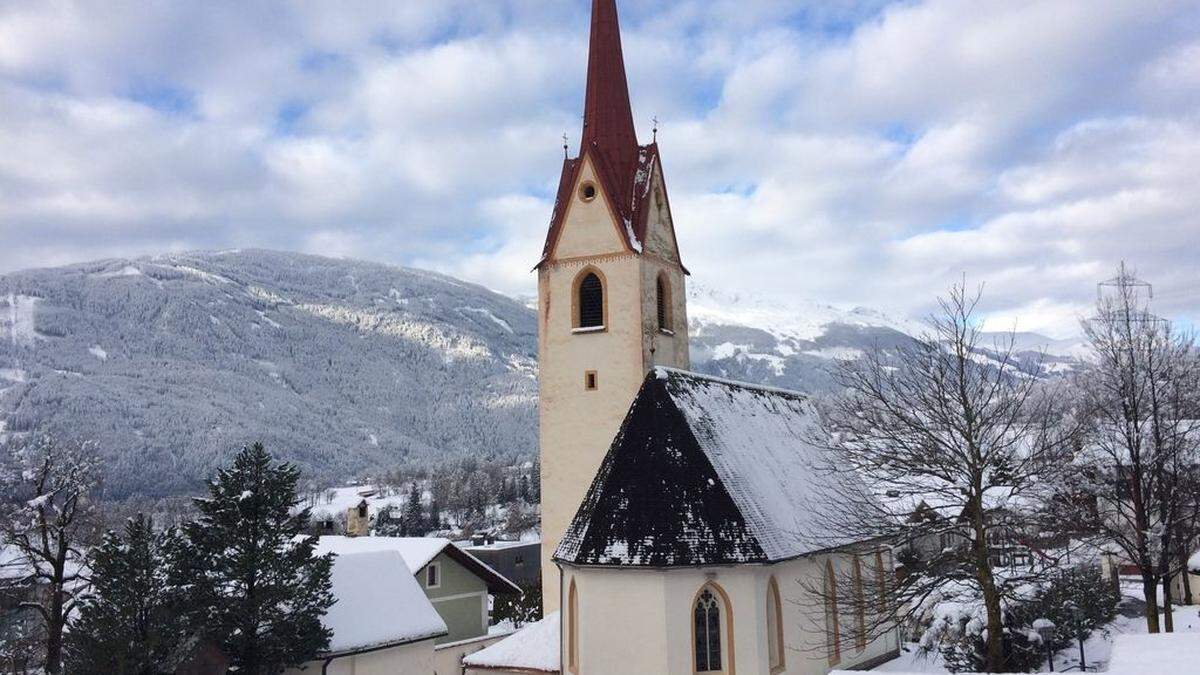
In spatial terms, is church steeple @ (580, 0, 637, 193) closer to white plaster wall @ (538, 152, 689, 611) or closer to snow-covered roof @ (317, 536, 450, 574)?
white plaster wall @ (538, 152, 689, 611)

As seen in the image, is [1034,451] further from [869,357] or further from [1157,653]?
[1157,653]

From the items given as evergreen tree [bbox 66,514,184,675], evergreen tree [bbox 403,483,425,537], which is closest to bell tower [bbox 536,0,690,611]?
evergreen tree [bbox 66,514,184,675]

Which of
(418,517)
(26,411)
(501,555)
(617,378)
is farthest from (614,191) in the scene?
(26,411)

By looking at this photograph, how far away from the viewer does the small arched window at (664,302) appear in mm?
28234

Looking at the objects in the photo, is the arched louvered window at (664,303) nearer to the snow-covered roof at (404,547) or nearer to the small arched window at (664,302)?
the small arched window at (664,302)

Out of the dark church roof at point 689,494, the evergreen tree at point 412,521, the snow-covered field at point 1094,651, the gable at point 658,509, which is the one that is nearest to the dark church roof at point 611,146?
the dark church roof at point 689,494

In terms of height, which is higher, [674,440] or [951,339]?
[951,339]

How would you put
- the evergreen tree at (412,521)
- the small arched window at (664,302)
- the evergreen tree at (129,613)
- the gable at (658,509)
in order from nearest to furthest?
the evergreen tree at (129,613) → the gable at (658,509) → the small arched window at (664,302) → the evergreen tree at (412,521)

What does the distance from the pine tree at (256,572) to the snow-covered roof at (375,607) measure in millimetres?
1891

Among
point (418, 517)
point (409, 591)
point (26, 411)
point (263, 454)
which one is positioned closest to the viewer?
point (263, 454)

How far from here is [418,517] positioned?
100250 mm

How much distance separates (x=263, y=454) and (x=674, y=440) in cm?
950

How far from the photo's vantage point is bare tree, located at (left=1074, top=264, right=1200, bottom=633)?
17.7 m

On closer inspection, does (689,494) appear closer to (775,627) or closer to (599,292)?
(775,627)
